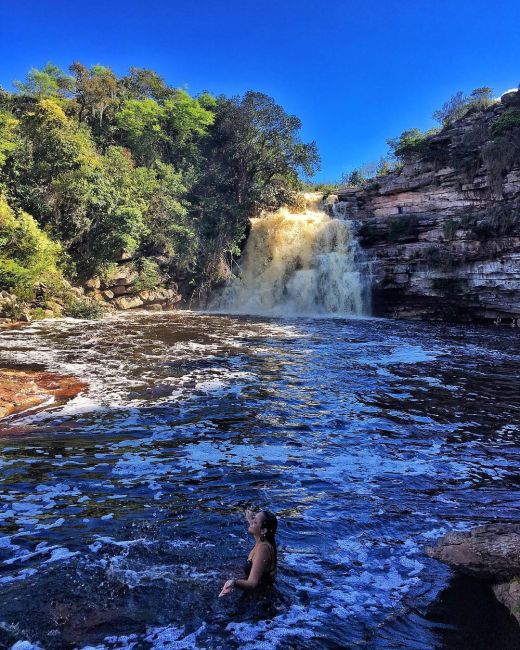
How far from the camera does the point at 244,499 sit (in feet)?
17.2

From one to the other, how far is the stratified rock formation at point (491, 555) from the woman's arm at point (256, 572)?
1.48m

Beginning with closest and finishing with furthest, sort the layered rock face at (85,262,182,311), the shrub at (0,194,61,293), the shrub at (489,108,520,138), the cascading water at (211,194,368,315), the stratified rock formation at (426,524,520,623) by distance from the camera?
1. the stratified rock formation at (426,524,520,623)
2. the shrub at (0,194,61,293)
3. the shrub at (489,108,520,138)
4. the layered rock face at (85,262,182,311)
5. the cascading water at (211,194,368,315)

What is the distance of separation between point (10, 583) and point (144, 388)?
247 inches

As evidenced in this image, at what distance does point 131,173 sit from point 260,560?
2579 cm

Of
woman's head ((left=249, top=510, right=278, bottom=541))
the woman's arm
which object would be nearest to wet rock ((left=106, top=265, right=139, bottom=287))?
woman's head ((left=249, top=510, right=278, bottom=541))

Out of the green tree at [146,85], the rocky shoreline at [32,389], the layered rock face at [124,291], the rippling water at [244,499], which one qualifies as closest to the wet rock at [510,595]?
the rippling water at [244,499]

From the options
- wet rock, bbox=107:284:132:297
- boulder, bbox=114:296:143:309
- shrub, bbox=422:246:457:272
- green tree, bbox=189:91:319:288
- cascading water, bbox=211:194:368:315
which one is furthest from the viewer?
green tree, bbox=189:91:319:288

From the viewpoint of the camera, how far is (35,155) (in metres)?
22.7

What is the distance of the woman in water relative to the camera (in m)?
3.66

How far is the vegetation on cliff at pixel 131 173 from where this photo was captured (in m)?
22.3

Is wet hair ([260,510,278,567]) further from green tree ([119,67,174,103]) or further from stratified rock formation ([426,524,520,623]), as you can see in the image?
green tree ([119,67,174,103])

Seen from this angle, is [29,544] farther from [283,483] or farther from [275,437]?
[275,437]

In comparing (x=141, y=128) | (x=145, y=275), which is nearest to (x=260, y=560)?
(x=145, y=275)

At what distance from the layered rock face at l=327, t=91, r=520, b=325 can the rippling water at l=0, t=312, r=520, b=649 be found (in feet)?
39.2
